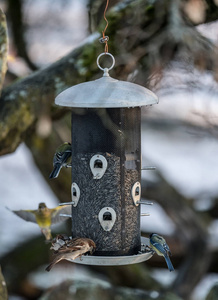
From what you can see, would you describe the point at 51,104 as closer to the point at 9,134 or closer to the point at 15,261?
the point at 9,134

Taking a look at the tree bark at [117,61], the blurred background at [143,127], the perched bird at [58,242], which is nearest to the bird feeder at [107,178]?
the perched bird at [58,242]

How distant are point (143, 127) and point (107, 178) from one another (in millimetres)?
4932

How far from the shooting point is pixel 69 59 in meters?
5.51

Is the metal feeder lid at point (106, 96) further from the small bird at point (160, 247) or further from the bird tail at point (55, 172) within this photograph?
the small bird at point (160, 247)

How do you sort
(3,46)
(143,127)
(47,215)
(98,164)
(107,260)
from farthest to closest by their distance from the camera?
(143,127), (3,46), (47,215), (98,164), (107,260)

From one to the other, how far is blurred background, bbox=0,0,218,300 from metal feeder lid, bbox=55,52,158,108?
811 mm

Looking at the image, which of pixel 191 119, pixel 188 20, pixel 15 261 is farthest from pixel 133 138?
pixel 15 261

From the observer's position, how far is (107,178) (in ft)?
13.2

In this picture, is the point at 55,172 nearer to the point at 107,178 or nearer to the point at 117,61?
the point at 107,178

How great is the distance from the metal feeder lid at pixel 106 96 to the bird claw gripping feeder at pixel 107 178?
13cm

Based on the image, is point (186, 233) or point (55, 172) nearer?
point (55, 172)

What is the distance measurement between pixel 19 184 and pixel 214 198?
3.95 metres

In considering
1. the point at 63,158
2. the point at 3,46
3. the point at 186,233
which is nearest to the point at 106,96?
the point at 63,158

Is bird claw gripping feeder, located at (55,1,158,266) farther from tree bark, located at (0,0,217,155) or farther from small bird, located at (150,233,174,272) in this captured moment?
tree bark, located at (0,0,217,155)
